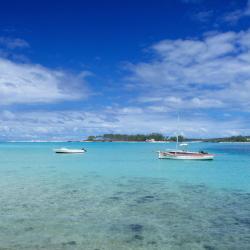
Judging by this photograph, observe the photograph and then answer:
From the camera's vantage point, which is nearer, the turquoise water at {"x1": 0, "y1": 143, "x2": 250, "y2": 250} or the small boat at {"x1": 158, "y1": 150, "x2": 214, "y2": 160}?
the turquoise water at {"x1": 0, "y1": 143, "x2": 250, "y2": 250}

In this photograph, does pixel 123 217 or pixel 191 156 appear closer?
pixel 123 217

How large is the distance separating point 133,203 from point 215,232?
251 inches

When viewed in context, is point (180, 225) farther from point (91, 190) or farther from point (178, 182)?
point (178, 182)

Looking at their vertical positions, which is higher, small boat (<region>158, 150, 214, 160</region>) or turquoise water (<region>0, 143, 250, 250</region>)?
small boat (<region>158, 150, 214, 160</region>)

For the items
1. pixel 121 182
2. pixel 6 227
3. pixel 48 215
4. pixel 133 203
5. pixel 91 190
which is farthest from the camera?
pixel 121 182

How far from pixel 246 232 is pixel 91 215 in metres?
7.10

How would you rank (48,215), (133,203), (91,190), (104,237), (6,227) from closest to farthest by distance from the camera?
(104,237) < (6,227) < (48,215) < (133,203) < (91,190)

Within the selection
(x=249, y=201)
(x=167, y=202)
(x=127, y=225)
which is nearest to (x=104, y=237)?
(x=127, y=225)

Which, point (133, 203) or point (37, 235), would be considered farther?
point (133, 203)

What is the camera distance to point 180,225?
46.1 feet

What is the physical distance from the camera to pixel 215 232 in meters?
13.0

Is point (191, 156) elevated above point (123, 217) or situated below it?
above

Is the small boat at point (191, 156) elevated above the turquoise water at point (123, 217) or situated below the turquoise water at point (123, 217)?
above

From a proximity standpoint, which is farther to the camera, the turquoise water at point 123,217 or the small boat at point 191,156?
the small boat at point 191,156
